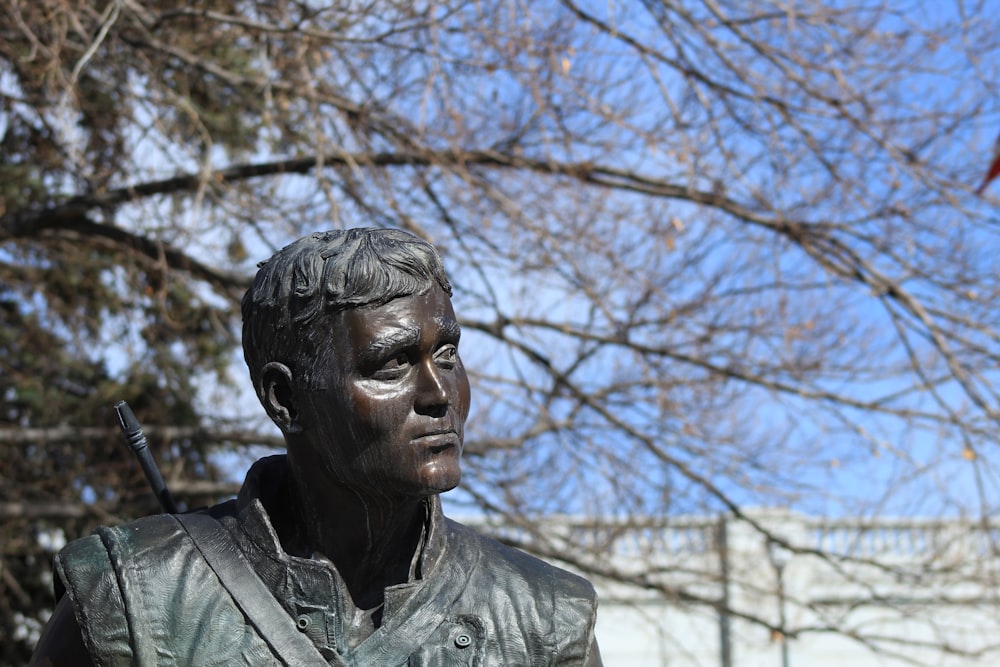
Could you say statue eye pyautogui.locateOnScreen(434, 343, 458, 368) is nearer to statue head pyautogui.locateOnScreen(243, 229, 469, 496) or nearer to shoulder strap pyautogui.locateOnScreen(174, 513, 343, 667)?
statue head pyautogui.locateOnScreen(243, 229, 469, 496)

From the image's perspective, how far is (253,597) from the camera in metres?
2.65

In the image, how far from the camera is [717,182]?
9445 mm

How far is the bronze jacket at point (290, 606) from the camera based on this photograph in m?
2.59

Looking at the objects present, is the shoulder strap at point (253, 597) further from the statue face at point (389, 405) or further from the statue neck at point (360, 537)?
the statue face at point (389, 405)

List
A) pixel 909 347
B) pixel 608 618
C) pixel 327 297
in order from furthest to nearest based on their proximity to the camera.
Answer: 1. pixel 608 618
2. pixel 909 347
3. pixel 327 297

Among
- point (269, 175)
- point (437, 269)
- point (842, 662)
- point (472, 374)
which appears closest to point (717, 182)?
point (472, 374)

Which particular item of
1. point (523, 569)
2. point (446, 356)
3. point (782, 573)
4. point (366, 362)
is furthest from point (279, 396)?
point (782, 573)

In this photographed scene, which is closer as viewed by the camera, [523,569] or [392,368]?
[392,368]

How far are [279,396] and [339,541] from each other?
0.96ft

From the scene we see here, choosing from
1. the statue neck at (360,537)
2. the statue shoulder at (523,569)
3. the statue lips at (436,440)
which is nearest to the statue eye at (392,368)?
the statue lips at (436,440)

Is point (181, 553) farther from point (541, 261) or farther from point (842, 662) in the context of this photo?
point (842, 662)

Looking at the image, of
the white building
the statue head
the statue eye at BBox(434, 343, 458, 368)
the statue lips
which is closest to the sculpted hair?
the statue head

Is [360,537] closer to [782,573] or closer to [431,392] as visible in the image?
[431,392]

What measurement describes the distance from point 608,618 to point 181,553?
13170 millimetres
